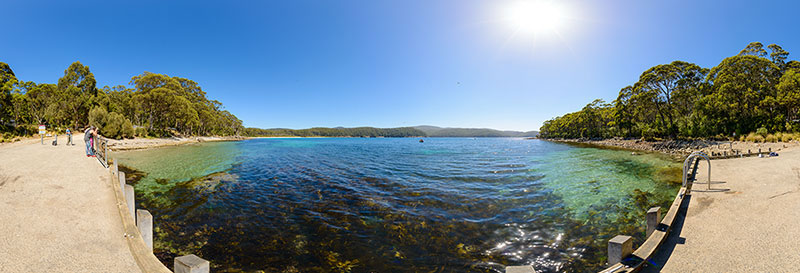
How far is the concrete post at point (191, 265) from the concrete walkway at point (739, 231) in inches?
230

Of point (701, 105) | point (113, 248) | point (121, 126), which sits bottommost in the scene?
point (113, 248)

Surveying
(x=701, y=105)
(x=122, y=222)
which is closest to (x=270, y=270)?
(x=122, y=222)

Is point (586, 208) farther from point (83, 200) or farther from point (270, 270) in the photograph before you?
point (83, 200)

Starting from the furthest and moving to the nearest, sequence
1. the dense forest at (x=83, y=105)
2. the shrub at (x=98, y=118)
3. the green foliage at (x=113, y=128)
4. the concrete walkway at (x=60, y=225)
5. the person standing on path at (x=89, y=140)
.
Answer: the shrub at (x=98, y=118), the green foliage at (x=113, y=128), the dense forest at (x=83, y=105), the person standing on path at (x=89, y=140), the concrete walkway at (x=60, y=225)

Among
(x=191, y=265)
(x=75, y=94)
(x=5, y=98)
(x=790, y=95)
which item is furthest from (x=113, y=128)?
(x=790, y=95)

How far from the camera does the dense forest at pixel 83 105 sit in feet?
107

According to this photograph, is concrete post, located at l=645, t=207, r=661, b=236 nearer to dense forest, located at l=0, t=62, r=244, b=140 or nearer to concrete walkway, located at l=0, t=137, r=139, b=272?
concrete walkway, located at l=0, t=137, r=139, b=272

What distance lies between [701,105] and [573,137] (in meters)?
67.1

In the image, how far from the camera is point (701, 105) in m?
32.8

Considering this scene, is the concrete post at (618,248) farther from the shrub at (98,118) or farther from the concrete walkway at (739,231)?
the shrub at (98,118)

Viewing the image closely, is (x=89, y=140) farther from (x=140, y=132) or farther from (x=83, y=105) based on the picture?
(x=83, y=105)

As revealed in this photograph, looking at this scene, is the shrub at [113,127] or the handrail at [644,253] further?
the shrub at [113,127]

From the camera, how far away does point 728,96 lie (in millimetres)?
29125

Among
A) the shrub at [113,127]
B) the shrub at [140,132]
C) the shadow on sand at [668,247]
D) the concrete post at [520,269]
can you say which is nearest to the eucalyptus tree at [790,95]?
the shadow on sand at [668,247]
